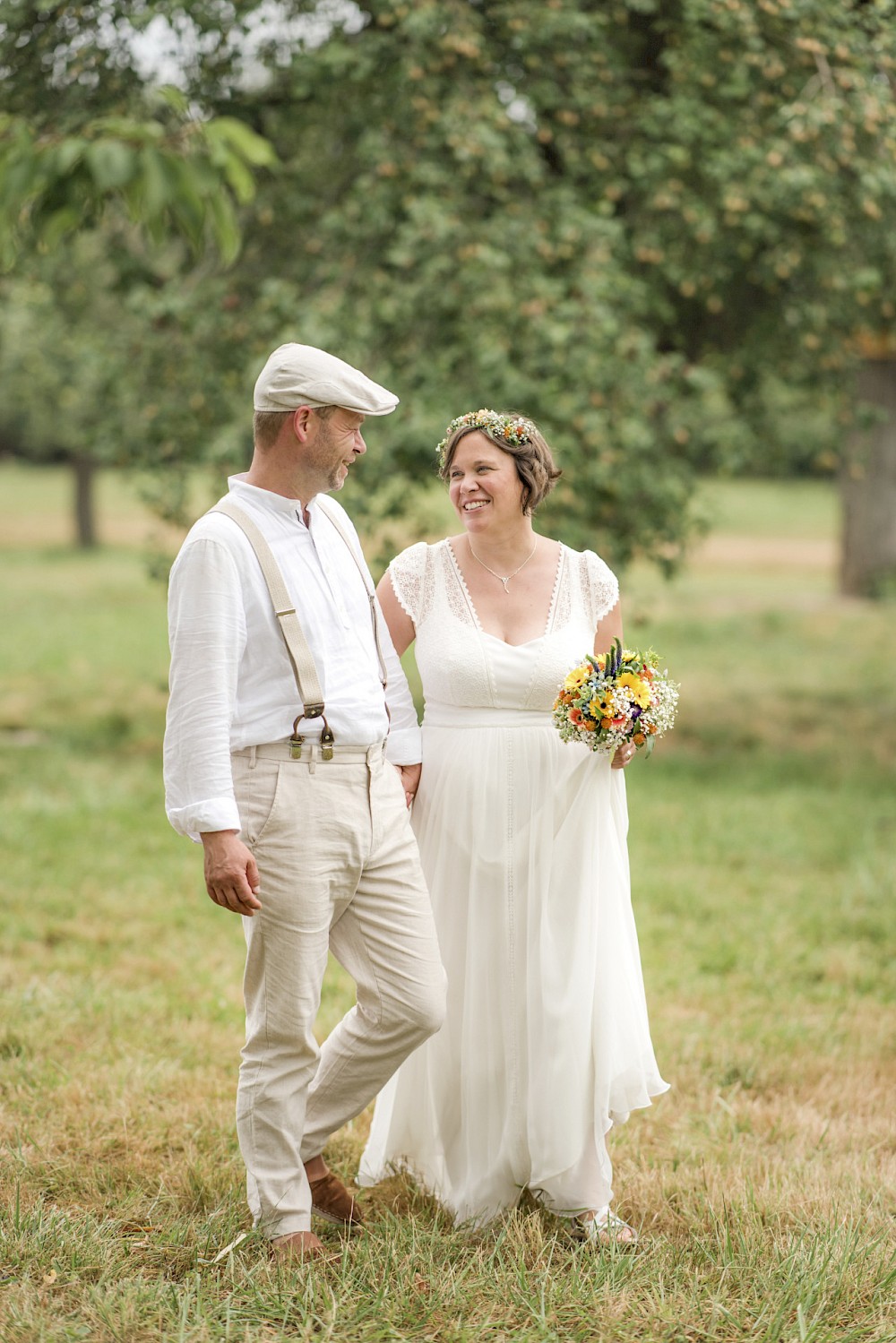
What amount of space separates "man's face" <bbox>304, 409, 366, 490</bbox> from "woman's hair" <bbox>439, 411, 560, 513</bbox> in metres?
0.57

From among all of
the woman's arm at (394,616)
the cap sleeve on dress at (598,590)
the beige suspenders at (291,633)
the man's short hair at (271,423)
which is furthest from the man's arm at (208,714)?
the cap sleeve on dress at (598,590)

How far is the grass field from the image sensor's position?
3531 mm

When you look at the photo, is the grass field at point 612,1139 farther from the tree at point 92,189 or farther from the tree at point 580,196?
the tree at point 92,189

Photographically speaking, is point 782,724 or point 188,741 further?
point 782,724

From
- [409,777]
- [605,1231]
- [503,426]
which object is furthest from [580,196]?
[605,1231]

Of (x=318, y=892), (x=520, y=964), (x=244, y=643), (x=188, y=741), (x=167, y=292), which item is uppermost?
(x=167, y=292)

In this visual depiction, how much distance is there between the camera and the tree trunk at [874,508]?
16812mm

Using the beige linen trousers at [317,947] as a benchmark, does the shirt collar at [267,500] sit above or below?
above

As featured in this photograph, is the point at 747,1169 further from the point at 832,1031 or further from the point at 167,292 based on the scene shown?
the point at 167,292

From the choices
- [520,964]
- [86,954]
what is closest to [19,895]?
[86,954]

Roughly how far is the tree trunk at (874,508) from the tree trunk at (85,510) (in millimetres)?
15727

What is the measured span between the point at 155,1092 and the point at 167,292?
636cm

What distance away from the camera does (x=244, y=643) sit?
363 centimetres

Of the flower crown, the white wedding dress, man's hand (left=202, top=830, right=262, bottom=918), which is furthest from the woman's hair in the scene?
man's hand (left=202, top=830, right=262, bottom=918)
